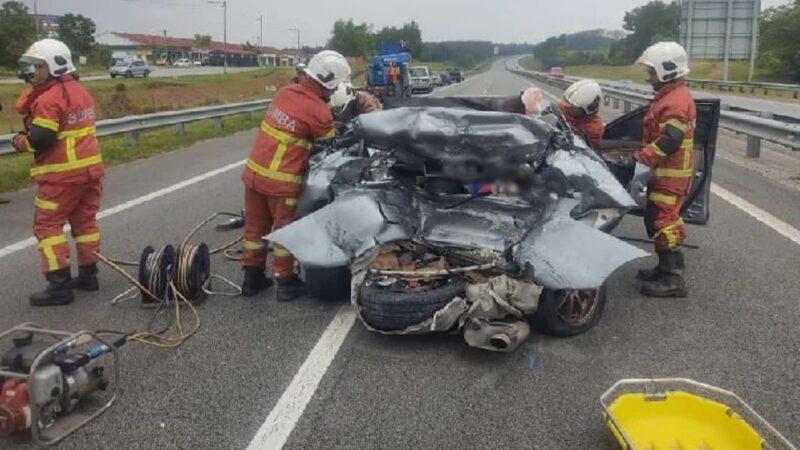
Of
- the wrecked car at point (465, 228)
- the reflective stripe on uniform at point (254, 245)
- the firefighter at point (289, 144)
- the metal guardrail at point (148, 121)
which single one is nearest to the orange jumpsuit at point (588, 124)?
the wrecked car at point (465, 228)

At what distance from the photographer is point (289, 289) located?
5141 mm

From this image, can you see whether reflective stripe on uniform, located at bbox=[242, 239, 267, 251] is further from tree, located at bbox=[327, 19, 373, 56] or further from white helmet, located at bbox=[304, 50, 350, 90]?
tree, located at bbox=[327, 19, 373, 56]

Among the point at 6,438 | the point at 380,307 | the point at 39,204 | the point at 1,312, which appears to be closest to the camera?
the point at 6,438

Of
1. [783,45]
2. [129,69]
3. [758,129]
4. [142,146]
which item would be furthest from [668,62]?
[783,45]

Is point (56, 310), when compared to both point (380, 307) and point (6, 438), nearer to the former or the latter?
point (6, 438)

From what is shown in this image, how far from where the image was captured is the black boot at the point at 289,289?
16.8 ft

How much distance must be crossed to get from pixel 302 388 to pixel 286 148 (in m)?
1.93

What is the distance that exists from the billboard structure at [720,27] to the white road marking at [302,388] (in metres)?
21.7

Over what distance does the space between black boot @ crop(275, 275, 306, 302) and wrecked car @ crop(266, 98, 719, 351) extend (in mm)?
183

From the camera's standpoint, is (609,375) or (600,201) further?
(600,201)

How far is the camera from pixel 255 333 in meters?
4.50

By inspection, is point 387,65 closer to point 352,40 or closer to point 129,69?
point 129,69

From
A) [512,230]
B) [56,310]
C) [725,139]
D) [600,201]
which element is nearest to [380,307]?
[512,230]

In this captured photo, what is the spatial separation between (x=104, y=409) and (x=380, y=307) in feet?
4.82
